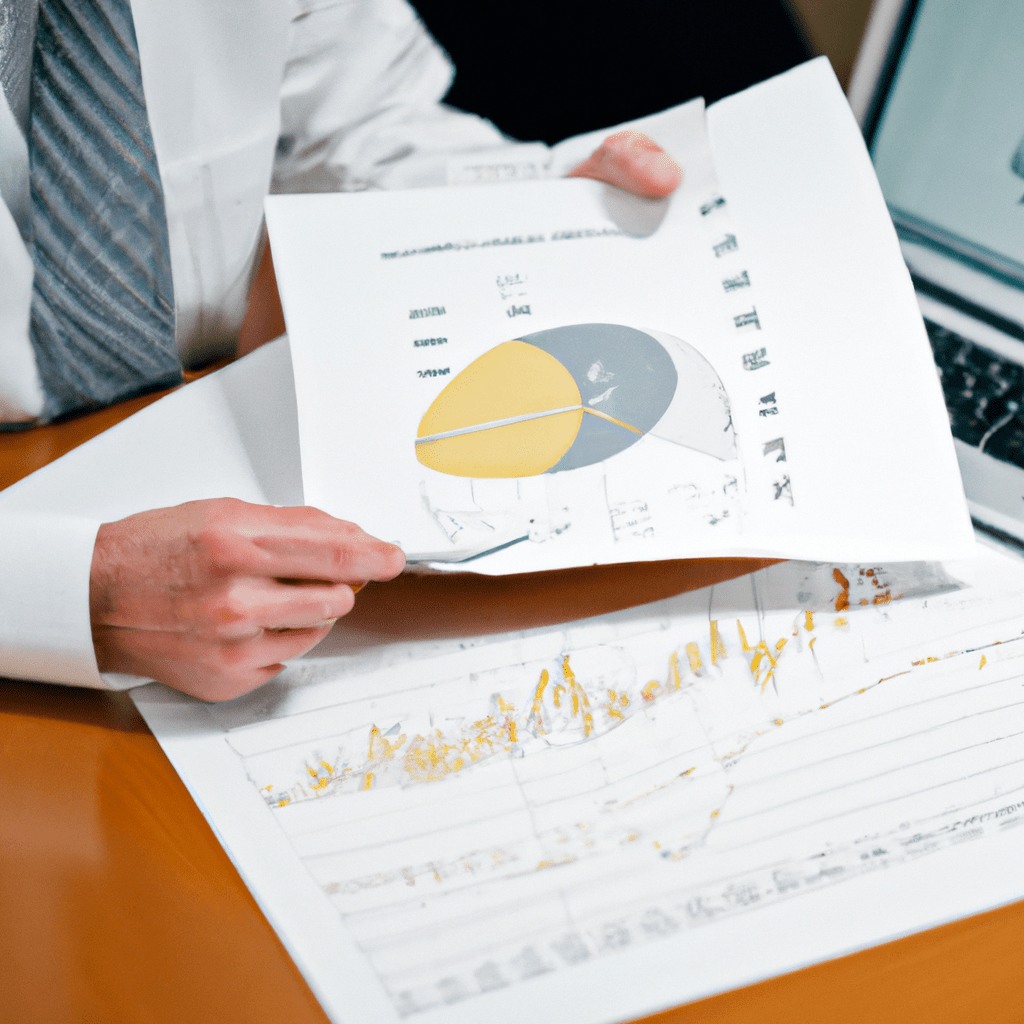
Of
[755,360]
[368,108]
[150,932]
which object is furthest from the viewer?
[368,108]

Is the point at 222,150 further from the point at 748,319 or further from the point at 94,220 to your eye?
the point at 748,319

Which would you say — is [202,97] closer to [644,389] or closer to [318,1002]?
[644,389]

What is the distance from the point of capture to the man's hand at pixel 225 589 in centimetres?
31

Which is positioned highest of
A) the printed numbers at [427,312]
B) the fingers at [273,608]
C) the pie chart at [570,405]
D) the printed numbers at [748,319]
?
the printed numbers at [748,319]

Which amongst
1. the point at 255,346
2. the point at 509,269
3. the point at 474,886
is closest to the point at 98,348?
the point at 255,346

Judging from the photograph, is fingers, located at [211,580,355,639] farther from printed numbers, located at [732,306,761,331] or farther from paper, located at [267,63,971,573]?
printed numbers, located at [732,306,761,331]

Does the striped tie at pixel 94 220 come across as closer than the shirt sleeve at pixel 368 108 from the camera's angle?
Yes

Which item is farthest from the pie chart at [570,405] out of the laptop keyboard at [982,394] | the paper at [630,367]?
the laptop keyboard at [982,394]

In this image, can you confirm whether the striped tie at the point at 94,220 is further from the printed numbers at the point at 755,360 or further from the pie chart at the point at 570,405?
the printed numbers at the point at 755,360

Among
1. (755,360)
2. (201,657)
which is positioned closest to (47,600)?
(201,657)

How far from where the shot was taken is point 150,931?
10.8 inches

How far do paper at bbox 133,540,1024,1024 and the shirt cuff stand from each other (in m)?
0.03

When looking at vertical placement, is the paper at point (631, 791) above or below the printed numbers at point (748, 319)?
below

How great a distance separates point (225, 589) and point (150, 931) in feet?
0.38
